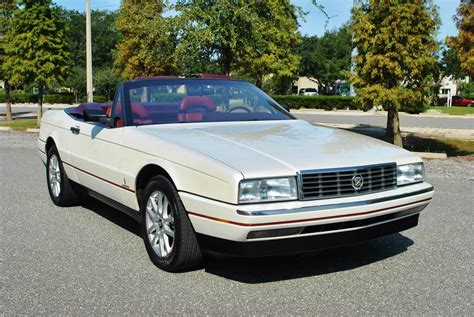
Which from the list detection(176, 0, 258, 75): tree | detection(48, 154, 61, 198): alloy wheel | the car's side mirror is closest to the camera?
the car's side mirror

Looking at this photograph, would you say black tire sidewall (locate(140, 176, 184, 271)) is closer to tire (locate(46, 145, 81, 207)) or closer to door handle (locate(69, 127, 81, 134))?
door handle (locate(69, 127, 81, 134))

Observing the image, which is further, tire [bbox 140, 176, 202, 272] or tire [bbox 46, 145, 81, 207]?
tire [bbox 46, 145, 81, 207]

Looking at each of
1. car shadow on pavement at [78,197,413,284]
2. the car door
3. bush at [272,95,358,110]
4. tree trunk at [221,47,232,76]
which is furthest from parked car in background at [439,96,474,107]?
the car door

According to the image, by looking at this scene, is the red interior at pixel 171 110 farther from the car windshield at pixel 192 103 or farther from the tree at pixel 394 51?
the tree at pixel 394 51

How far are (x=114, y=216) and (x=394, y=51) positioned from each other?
29.4 ft

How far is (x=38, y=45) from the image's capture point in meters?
19.4

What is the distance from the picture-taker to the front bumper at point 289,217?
11.3 feet

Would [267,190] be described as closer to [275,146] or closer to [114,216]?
[275,146]

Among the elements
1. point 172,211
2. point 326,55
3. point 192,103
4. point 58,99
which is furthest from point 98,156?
point 326,55

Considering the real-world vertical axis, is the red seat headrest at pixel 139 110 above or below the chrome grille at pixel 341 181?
above

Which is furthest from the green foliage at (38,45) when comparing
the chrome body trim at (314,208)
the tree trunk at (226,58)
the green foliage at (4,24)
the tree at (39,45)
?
the chrome body trim at (314,208)

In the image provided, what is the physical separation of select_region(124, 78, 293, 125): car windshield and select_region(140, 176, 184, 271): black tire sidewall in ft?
2.88

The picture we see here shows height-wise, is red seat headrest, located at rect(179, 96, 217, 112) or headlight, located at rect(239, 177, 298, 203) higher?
red seat headrest, located at rect(179, 96, 217, 112)

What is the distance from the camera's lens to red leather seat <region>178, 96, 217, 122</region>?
5.03m
